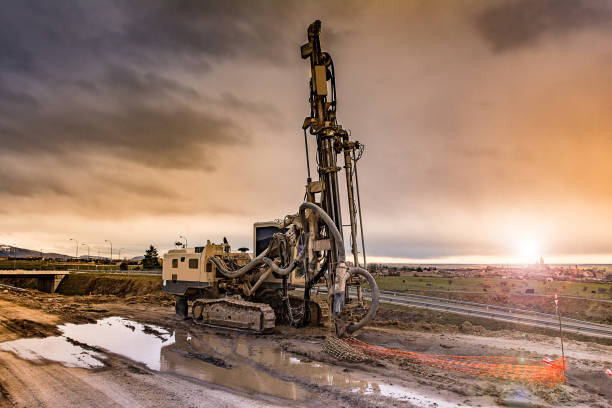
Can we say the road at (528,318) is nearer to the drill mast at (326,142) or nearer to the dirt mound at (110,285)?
the drill mast at (326,142)

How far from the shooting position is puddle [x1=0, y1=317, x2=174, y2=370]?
10570mm

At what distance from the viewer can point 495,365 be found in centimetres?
988

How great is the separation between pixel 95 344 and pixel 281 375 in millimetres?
7537

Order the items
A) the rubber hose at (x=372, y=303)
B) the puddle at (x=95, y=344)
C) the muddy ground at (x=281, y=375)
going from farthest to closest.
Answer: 1. the rubber hose at (x=372, y=303)
2. the puddle at (x=95, y=344)
3. the muddy ground at (x=281, y=375)

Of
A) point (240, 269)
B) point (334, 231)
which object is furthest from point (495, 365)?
point (240, 269)

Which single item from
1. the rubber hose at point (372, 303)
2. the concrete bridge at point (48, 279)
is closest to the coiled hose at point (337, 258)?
the rubber hose at point (372, 303)

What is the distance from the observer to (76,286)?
48.7m

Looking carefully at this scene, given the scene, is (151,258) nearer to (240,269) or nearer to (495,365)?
(240,269)

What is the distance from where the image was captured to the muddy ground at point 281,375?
745 centimetres

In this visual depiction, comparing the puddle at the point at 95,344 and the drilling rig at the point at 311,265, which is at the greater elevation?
the drilling rig at the point at 311,265

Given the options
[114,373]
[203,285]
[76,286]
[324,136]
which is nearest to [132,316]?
[203,285]

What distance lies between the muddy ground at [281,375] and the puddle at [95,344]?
144mm

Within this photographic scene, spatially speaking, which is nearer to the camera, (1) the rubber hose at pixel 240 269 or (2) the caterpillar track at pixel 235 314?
(2) the caterpillar track at pixel 235 314

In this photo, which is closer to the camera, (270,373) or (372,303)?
(270,373)
